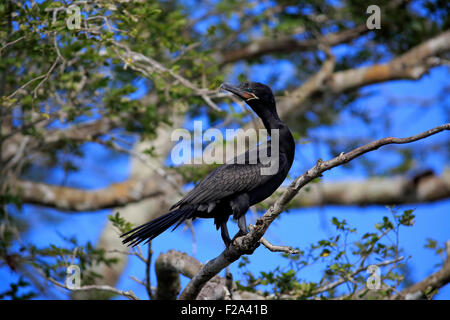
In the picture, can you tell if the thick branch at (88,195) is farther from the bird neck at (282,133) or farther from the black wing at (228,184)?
the black wing at (228,184)

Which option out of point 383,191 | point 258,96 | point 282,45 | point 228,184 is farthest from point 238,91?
point 383,191

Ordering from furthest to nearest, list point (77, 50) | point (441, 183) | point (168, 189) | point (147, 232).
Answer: point (441, 183), point (168, 189), point (77, 50), point (147, 232)

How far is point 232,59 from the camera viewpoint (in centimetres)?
1052

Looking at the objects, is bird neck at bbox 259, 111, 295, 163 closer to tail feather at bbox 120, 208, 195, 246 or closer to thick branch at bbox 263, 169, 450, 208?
tail feather at bbox 120, 208, 195, 246

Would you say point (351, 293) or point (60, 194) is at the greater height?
point (60, 194)

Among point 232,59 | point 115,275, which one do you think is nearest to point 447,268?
point 232,59

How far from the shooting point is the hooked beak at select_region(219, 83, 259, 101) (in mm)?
4984

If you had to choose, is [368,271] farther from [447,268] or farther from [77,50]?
[77,50]

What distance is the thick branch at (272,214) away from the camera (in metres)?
3.47

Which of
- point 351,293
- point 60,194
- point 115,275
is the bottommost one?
point 351,293

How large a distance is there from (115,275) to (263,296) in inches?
255

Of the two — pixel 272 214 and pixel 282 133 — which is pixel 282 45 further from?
pixel 272 214

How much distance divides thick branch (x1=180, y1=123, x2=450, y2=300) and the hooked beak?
1405mm

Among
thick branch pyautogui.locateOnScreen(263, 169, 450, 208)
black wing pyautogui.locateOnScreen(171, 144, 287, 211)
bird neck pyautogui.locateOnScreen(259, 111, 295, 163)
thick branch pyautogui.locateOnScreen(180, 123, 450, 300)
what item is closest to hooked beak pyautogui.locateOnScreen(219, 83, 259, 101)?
bird neck pyautogui.locateOnScreen(259, 111, 295, 163)
